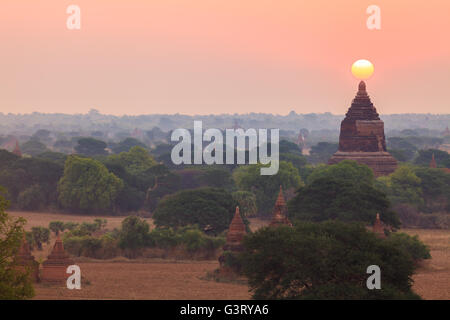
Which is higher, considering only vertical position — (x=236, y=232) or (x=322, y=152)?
(x=322, y=152)

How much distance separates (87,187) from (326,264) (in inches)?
1954

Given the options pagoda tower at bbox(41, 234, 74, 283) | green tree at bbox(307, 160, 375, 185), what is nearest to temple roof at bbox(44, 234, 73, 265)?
pagoda tower at bbox(41, 234, 74, 283)

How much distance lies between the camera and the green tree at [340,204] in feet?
192

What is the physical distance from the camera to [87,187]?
82438 mm

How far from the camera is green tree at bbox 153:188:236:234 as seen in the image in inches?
2409

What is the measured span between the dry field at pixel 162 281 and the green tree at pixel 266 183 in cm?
2381

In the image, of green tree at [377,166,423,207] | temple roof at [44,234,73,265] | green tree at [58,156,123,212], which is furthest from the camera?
green tree at [58,156,123,212]

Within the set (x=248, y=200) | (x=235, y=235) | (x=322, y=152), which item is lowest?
(x=248, y=200)

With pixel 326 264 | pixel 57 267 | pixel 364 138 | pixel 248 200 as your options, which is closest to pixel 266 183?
pixel 248 200

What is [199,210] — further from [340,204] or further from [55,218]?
[55,218]

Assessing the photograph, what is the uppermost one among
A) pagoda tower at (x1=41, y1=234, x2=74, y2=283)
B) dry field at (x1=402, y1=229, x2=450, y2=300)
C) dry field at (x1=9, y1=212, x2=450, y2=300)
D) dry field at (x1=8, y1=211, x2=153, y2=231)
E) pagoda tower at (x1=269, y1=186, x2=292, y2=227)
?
pagoda tower at (x1=269, y1=186, x2=292, y2=227)

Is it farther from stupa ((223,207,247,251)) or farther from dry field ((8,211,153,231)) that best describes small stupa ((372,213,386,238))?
dry field ((8,211,153,231))

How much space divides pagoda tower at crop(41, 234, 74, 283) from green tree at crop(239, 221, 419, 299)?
10515 mm

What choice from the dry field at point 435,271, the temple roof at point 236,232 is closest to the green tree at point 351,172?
the dry field at point 435,271
